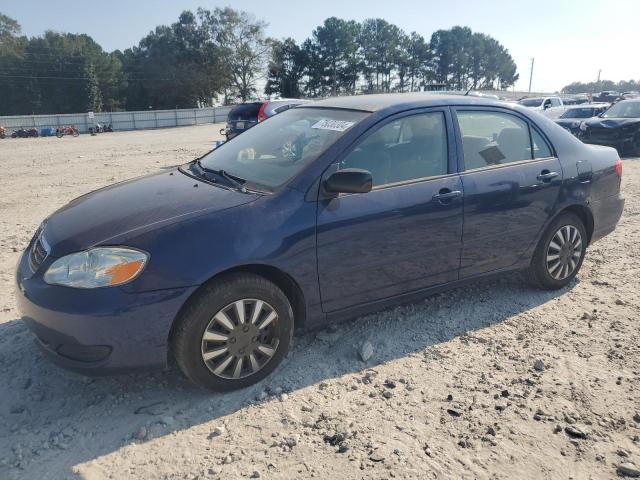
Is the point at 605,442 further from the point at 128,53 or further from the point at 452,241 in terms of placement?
the point at 128,53

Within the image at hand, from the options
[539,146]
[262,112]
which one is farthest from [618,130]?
[539,146]

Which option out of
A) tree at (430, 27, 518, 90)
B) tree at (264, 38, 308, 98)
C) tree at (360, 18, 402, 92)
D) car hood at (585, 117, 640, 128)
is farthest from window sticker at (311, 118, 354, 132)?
tree at (430, 27, 518, 90)

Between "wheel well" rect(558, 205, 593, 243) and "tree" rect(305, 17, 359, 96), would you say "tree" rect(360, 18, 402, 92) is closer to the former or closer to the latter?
"tree" rect(305, 17, 359, 96)

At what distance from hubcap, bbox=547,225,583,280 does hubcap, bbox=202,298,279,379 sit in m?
2.77

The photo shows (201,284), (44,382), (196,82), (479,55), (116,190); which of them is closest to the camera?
(201,284)

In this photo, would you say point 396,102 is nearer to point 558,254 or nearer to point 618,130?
point 558,254

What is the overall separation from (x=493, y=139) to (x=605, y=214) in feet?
5.17

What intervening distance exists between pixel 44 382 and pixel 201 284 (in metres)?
1.32

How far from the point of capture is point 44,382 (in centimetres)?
327

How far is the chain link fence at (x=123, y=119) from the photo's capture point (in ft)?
123

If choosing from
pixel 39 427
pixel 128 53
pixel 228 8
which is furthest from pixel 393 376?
pixel 128 53

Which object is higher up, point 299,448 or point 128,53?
point 128,53

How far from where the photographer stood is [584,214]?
4754 mm

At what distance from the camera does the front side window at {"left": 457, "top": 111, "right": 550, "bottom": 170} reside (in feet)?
13.3
